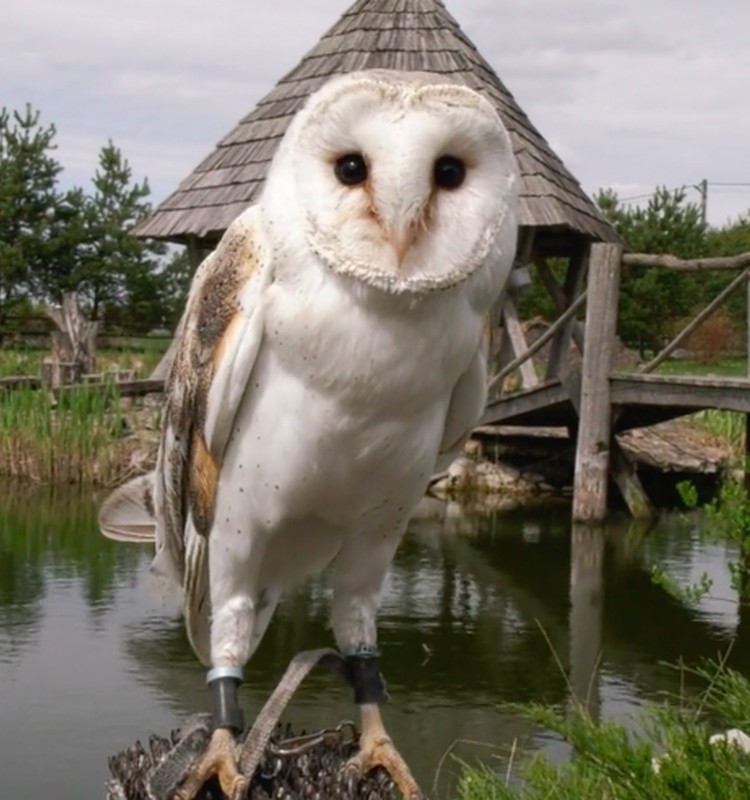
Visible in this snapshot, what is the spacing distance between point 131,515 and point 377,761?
2.83 ft

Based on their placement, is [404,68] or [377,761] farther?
[404,68]

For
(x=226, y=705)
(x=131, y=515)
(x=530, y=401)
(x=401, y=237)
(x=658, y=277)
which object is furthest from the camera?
(x=658, y=277)

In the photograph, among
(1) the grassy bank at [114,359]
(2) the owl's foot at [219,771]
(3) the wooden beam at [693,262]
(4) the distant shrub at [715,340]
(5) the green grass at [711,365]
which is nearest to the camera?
(2) the owl's foot at [219,771]

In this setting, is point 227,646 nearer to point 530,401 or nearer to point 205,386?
point 205,386

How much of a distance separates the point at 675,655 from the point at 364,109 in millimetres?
5188

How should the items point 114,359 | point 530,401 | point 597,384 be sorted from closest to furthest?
point 597,384, point 530,401, point 114,359

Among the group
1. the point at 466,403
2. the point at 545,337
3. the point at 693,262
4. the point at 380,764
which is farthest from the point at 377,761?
the point at 545,337

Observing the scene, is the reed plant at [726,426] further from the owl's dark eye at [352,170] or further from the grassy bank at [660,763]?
the owl's dark eye at [352,170]

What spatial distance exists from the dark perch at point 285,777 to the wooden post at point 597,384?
7277 millimetres

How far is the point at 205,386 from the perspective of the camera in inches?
101

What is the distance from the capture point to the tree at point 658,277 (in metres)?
23.1

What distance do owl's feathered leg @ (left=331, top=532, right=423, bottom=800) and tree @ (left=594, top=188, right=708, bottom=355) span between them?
66.3 ft

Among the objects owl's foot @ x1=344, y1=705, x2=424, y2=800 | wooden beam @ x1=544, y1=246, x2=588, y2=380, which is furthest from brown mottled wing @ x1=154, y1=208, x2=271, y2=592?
wooden beam @ x1=544, y1=246, x2=588, y2=380

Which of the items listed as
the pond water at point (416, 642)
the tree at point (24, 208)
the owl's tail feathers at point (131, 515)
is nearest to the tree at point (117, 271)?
the tree at point (24, 208)
